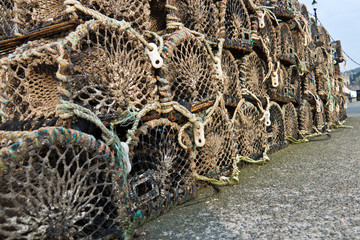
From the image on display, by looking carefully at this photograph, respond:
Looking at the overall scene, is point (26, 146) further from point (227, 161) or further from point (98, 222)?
point (227, 161)

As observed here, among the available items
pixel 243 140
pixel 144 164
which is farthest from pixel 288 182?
pixel 144 164

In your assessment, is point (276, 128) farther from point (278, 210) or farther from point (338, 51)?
point (338, 51)

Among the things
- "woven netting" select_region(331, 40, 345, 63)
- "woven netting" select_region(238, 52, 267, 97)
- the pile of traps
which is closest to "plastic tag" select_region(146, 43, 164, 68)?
the pile of traps

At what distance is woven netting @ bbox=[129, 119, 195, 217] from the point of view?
146 centimetres

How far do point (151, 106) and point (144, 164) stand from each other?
1.16 feet

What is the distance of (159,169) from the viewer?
5.29 feet

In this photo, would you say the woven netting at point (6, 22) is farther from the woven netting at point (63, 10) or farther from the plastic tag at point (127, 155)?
the plastic tag at point (127, 155)

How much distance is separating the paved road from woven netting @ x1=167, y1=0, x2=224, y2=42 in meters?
1.30

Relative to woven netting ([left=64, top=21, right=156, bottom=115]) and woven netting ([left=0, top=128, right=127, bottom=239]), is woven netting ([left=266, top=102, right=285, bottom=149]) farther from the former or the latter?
woven netting ([left=0, top=128, right=127, bottom=239])

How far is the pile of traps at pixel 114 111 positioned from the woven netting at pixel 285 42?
1.09m

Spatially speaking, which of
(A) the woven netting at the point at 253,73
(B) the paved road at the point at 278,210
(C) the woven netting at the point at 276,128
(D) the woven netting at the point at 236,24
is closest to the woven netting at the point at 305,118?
(C) the woven netting at the point at 276,128

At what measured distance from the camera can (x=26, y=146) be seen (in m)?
0.90

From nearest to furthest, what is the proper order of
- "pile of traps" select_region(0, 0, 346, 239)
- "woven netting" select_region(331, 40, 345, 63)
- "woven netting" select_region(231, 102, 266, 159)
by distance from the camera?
"pile of traps" select_region(0, 0, 346, 239) → "woven netting" select_region(231, 102, 266, 159) → "woven netting" select_region(331, 40, 345, 63)

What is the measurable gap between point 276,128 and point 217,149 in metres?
1.60
